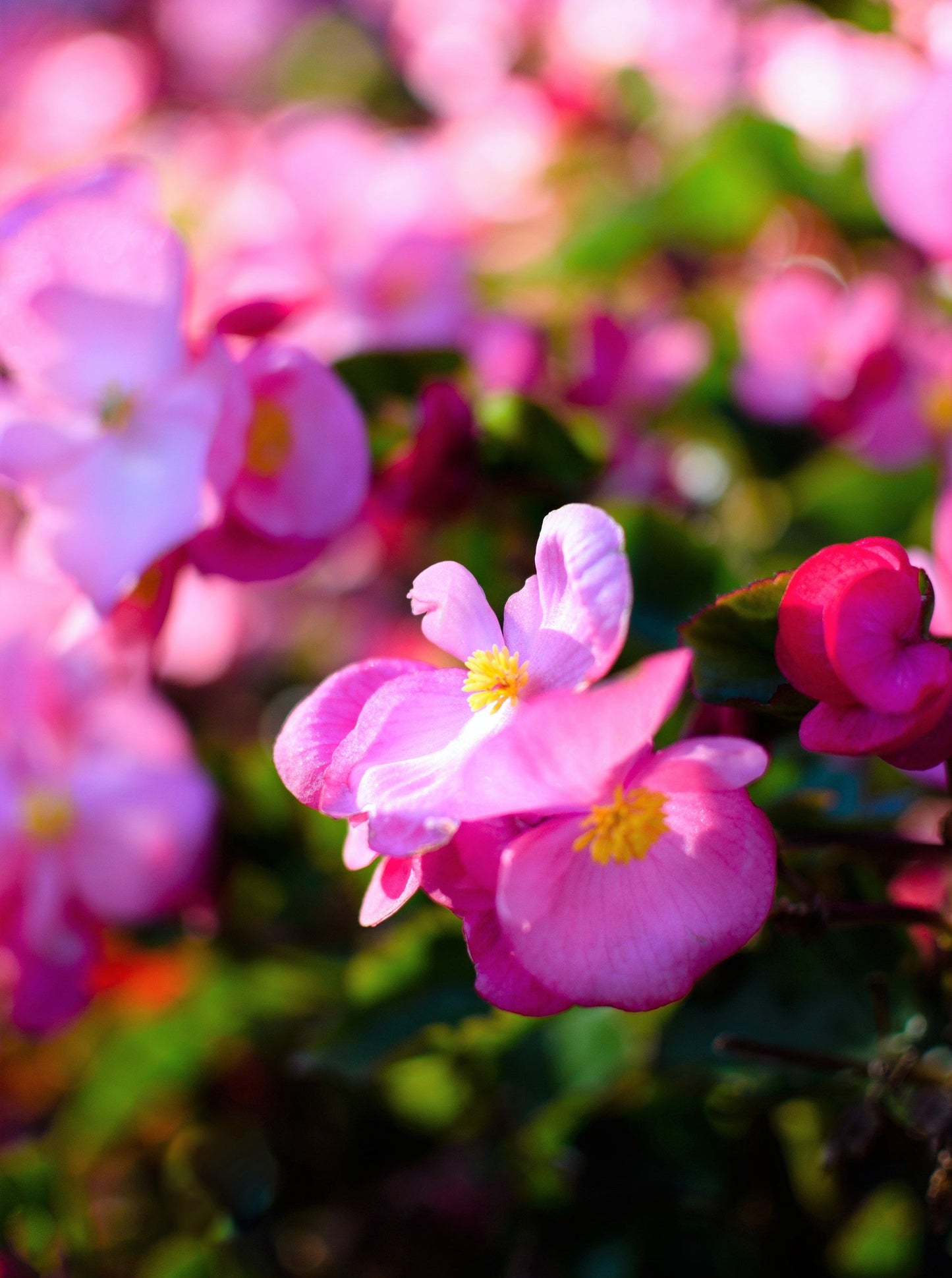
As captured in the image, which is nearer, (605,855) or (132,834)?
(605,855)

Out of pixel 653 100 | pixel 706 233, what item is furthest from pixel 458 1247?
pixel 653 100

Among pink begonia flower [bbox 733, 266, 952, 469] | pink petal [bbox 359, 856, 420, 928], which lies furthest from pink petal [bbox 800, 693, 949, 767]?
pink begonia flower [bbox 733, 266, 952, 469]

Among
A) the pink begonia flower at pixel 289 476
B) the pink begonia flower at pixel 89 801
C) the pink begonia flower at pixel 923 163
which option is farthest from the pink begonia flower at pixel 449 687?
the pink begonia flower at pixel 923 163

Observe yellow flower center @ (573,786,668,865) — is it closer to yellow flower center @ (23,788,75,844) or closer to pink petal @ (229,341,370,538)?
pink petal @ (229,341,370,538)

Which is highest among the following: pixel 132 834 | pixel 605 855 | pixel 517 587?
pixel 605 855

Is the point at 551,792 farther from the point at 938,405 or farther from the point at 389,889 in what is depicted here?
the point at 938,405

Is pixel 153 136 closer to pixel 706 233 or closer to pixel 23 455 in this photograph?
pixel 706 233

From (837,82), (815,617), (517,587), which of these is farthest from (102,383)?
(837,82)
